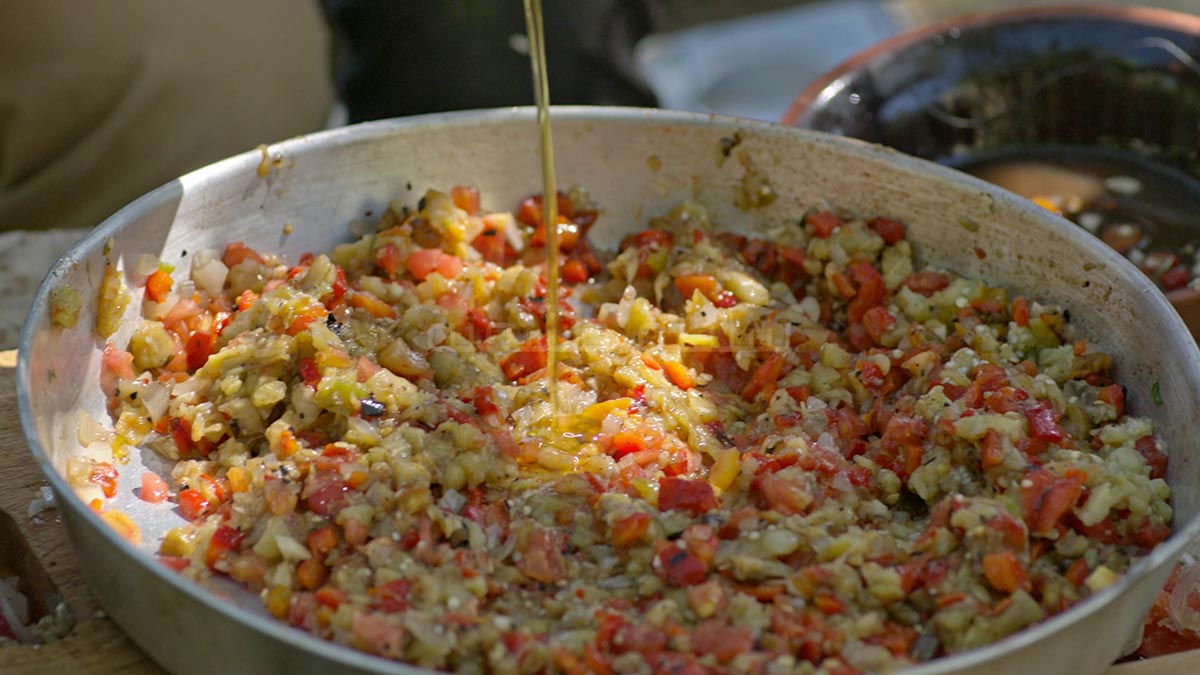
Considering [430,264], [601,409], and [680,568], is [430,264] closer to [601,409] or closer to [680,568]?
[601,409]

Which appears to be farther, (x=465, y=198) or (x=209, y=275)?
(x=465, y=198)

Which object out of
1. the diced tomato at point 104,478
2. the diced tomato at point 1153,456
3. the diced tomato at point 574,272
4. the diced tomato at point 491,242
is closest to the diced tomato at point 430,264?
the diced tomato at point 491,242

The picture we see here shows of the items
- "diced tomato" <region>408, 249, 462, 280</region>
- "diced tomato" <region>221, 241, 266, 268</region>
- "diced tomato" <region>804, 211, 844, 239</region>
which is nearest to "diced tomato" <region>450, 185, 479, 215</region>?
"diced tomato" <region>408, 249, 462, 280</region>

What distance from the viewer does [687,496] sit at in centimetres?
175

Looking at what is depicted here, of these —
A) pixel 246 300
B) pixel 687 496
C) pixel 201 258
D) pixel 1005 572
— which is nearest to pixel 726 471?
pixel 687 496

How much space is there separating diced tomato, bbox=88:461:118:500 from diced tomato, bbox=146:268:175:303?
0.34 m

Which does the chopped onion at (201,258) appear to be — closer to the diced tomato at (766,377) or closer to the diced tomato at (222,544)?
the diced tomato at (222,544)

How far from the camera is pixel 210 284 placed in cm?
218

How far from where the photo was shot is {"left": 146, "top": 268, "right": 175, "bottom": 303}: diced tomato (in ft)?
6.89

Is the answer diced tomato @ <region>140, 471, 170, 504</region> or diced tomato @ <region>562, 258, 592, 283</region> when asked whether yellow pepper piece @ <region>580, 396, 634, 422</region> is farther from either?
diced tomato @ <region>140, 471, 170, 504</region>

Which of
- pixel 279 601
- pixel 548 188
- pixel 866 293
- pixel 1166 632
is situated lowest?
pixel 1166 632

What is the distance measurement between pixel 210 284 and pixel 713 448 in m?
0.96

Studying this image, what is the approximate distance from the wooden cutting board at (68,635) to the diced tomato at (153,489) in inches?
5.3

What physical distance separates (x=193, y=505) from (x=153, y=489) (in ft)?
0.28
